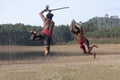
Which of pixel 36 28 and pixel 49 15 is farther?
pixel 36 28

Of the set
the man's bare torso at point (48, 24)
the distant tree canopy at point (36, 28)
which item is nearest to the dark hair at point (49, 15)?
the man's bare torso at point (48, 24)

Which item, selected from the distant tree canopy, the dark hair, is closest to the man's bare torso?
the dark hair

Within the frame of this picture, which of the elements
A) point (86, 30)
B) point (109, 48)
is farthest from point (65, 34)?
point (109, 48)

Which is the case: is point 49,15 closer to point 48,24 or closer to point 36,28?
point 48,24

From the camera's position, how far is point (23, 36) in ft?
61.0

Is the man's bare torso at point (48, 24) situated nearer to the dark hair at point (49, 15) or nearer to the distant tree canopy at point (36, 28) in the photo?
the dark hair at point (49, 15)

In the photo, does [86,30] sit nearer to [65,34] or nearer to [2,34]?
[65,34]

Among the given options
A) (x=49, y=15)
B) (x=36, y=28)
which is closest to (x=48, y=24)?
(x=49, y=15)

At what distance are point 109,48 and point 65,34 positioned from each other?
134231 millimetres

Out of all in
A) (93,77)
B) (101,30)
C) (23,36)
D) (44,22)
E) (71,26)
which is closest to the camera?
(44,22)

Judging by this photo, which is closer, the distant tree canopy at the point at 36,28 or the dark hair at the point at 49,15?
the dark hair at the point at 49,15

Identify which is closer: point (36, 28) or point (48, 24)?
point (48, 24)

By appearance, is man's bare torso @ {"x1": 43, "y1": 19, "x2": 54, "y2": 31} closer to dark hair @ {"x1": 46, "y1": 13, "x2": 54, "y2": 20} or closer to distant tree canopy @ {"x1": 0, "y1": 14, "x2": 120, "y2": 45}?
dark hair @ {"x1": 46, "y1": 13, "x2": 54, "y2": 20}

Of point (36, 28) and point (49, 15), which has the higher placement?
point (49, 15)
